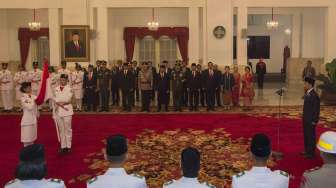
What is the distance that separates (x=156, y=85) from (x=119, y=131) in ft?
12.0

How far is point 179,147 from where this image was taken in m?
9.68

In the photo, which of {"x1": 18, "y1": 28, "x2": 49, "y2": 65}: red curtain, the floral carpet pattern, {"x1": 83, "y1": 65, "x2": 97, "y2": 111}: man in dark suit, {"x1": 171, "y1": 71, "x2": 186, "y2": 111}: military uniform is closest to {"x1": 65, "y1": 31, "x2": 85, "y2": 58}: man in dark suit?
{"x1": 83, "y1": 65, "x2": 97, "y2": 111}: man in dark suit

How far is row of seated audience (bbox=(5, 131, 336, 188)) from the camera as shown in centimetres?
338

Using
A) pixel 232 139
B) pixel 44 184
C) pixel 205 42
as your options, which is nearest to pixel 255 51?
pixel 205 42

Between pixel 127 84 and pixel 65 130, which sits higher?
pixel 127 84

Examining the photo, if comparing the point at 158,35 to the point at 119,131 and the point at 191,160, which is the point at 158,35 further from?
the point at 191,160

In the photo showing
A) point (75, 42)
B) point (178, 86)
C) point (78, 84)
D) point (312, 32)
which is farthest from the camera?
point (312, 32)

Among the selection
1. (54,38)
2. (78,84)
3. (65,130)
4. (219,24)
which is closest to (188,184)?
(65,130)

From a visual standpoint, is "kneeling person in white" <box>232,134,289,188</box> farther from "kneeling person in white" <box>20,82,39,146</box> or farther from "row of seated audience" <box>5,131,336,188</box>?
"kneeling person in white" <box>20,82,39,146</box>

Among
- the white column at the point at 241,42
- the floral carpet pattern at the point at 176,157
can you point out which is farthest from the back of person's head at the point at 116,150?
the white column at the point at 241,42

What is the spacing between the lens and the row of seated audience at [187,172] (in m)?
3.38

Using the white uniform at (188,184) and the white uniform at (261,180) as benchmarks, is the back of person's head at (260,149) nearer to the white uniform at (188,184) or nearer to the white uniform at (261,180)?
the white uniform at (261,180)

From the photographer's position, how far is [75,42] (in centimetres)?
1678

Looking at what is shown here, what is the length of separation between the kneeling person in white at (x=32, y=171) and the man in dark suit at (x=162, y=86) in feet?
37.1
